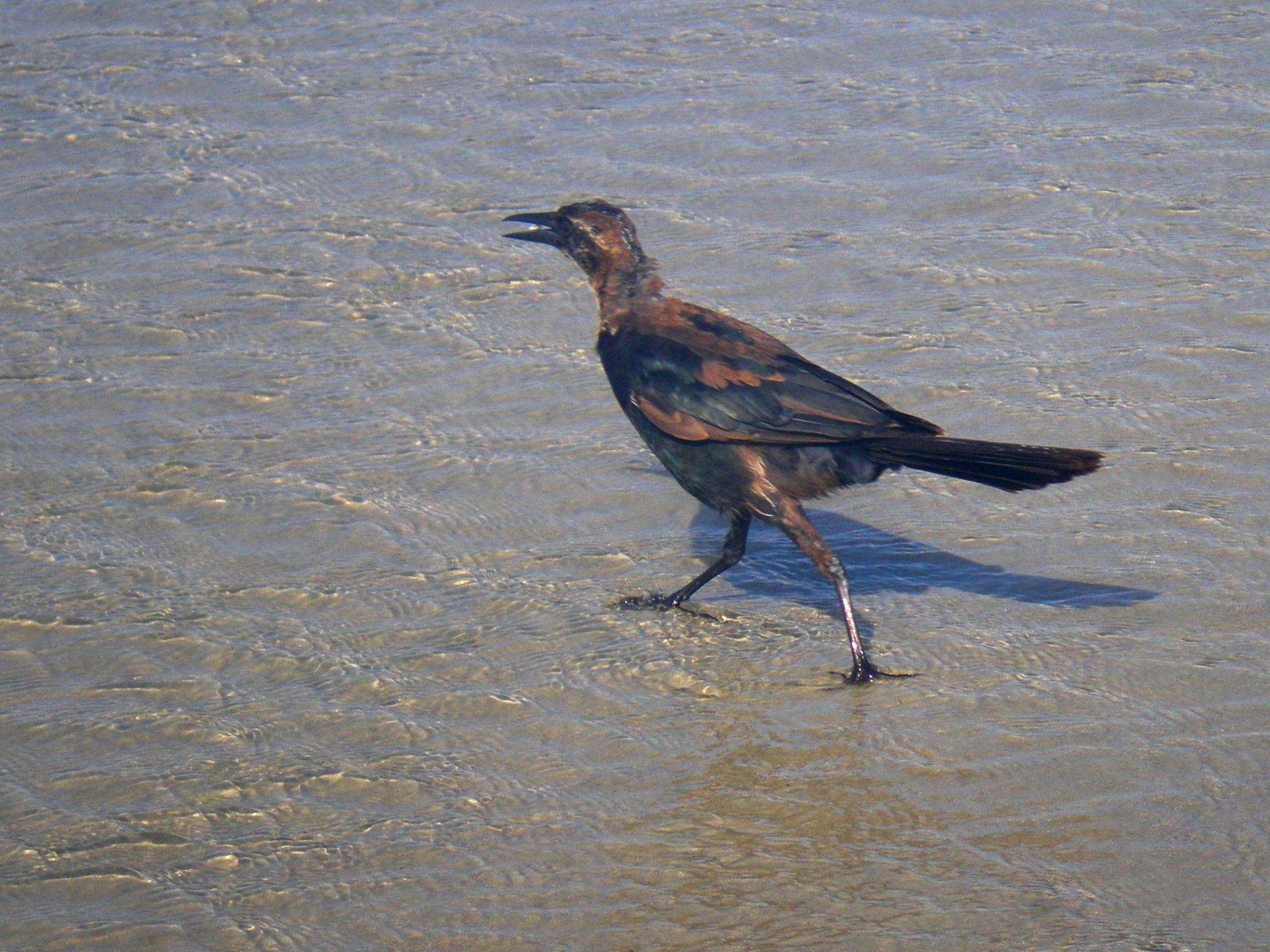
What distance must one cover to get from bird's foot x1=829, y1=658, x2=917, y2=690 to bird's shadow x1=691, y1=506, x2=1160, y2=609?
0.53 m

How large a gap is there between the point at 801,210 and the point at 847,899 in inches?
187

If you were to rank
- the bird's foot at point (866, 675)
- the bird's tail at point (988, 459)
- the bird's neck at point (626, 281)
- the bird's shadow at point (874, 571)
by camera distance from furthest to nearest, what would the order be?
1. the bird's neck at point (626, 281)
2. the bird's shadow at point (874, 571)
3. the bird's tail at point (988, 459)
4. the bird's foot at point (866, 675)

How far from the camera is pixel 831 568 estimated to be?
16.1ft

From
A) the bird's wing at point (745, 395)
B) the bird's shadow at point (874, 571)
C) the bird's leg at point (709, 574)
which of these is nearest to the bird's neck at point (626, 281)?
the bird's wing at point (745, 395)

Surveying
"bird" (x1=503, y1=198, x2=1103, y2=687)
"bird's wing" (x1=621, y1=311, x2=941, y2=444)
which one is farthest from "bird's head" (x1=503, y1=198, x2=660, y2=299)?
"bird's wing" (x1=621, y1=311, x2=941, y2=444)

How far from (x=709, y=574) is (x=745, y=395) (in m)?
0.66

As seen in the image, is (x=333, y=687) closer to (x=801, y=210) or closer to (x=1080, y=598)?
(x=1080, y=598)

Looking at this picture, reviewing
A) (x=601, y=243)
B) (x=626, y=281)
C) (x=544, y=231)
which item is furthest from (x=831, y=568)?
(x=544, y=231)

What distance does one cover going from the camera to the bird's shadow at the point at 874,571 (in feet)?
16.5

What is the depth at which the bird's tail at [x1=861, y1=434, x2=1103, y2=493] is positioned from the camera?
480 cm

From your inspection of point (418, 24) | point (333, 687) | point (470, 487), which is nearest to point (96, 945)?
point (333, 687)

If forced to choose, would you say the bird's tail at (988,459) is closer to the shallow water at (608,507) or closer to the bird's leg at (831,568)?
the bird's leg at (831,568)

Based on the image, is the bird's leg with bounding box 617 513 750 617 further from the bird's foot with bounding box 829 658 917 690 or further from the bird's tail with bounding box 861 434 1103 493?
the bird's foot with bounding box 829 658 917 690

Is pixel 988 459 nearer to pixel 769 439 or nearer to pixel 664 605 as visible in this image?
pixel 769 439
